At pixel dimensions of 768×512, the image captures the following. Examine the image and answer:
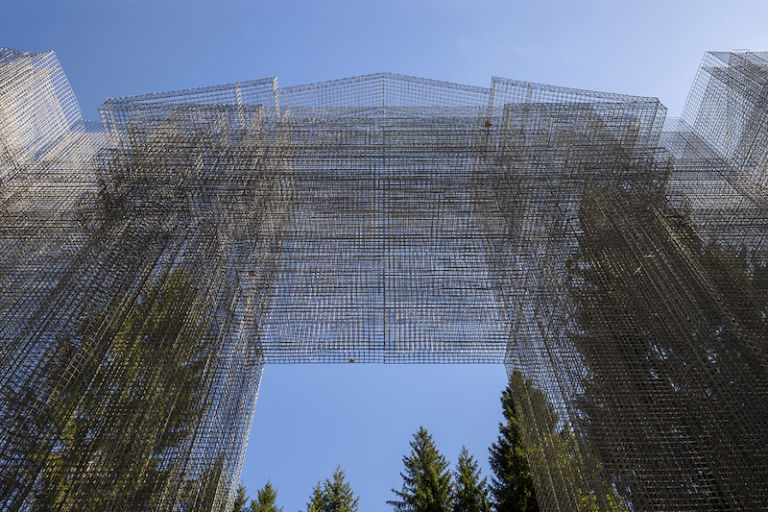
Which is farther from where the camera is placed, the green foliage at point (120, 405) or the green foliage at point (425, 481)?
the green foliage at point (425, 481)

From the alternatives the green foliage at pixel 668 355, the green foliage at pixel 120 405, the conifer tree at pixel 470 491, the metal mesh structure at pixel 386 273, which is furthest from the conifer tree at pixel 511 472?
the green foliage at pixel 120 405

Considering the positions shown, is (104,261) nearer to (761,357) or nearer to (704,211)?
(761,357)

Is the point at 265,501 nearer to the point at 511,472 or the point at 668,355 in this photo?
the point at 511,472

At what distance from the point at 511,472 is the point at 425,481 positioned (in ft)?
6.92

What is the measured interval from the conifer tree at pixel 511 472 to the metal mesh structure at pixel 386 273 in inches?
165

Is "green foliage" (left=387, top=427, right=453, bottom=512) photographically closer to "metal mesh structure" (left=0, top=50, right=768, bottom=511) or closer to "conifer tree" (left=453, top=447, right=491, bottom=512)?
"conifer tree" (left=453, top=447, right=491, bottom=512)

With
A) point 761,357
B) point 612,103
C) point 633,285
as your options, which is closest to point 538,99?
point 612,103

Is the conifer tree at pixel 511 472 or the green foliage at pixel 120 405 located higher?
the conifer tree at pixel 511 472

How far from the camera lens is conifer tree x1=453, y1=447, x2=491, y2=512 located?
12969mm

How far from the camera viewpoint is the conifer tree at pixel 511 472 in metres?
12.9

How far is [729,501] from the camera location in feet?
20.6

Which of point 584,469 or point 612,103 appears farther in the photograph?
A: point 612,103

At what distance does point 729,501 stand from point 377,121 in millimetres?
8648

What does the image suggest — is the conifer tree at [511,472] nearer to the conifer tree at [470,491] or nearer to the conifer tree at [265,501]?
the conifer tree at [470,491]
